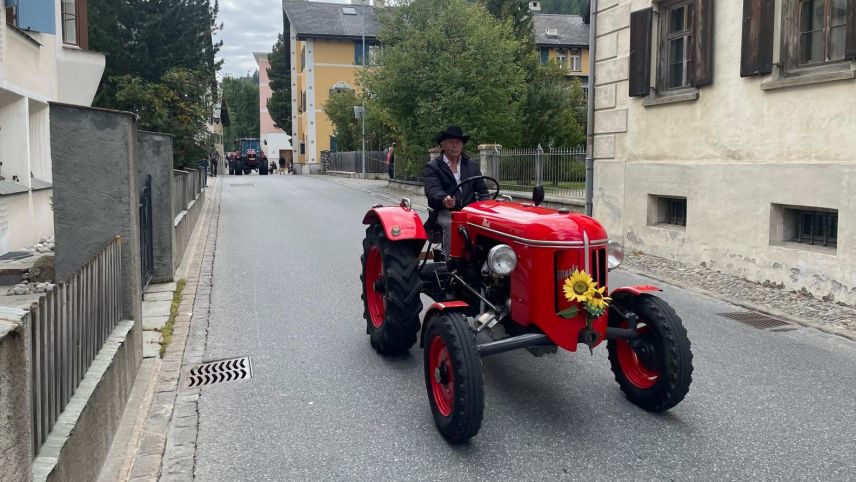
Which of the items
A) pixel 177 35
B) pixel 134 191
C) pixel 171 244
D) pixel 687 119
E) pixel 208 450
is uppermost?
pixel 177 35

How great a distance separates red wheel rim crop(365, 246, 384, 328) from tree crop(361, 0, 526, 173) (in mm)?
16245

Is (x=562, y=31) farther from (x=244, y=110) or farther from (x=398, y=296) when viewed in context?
(x=244, y=110)

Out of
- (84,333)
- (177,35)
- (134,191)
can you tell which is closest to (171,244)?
(134,191)

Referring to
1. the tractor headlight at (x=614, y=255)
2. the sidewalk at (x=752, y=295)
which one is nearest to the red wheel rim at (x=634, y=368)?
the tractor headlight at (x=614, y=255)

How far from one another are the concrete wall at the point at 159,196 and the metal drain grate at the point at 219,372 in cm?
339

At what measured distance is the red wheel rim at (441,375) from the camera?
14.0 feet

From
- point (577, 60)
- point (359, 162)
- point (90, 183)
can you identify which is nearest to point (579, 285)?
point (90, 183)

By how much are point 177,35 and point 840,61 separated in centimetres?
2023

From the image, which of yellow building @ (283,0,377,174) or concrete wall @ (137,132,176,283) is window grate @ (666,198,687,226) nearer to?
concrete wall @ (137,132,176,283)

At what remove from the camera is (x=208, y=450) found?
415 centimetres

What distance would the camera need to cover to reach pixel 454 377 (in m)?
4.03

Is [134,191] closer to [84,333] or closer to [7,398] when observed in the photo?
[84,333]

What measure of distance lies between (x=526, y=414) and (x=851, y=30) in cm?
612

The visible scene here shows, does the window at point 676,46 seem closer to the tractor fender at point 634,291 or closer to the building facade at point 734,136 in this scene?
the building facade at point 734,136
